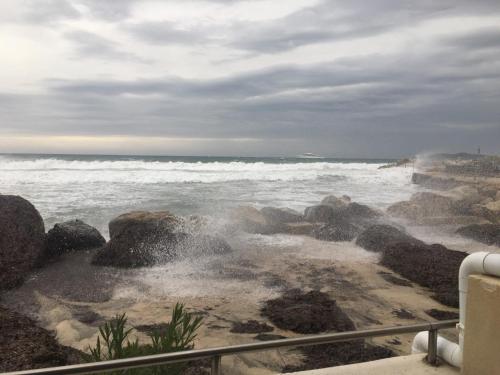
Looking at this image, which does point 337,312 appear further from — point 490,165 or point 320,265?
point 490,165

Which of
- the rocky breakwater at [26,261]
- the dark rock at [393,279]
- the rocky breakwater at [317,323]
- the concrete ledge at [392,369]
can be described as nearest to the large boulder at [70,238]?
the rocky breakwater at [26,261]

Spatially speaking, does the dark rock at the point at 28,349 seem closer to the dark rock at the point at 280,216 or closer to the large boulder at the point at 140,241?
the large boulder at the point at 140,241

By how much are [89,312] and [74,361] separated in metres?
2.31

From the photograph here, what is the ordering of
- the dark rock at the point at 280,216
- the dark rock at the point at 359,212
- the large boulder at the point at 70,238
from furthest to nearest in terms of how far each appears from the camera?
the dark rock at the point at 359,212 → the dark rock at the point at 280,216 → the large boulder at the point at 70,238

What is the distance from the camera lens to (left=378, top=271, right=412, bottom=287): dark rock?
10.0 metres

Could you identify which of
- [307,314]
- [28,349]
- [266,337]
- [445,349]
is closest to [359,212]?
[307,314]

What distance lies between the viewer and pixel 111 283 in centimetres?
971

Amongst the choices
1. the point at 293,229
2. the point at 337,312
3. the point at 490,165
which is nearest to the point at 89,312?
the point at 337,312

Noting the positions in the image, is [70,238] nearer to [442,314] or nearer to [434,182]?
[442,314]

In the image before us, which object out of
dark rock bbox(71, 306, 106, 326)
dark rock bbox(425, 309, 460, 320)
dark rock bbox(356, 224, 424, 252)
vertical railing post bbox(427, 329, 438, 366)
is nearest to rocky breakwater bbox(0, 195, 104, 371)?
dark rock bbox(71, 306, 106, 326)

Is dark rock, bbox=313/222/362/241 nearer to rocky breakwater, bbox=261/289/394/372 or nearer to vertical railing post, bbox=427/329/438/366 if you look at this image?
rocky breakwater, bbox=261/289/394/372


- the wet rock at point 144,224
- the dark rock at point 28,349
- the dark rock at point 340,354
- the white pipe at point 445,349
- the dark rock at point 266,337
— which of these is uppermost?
the white pipe at point 445,349

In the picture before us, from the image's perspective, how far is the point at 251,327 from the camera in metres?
7.25

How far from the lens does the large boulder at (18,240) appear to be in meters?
9.45
